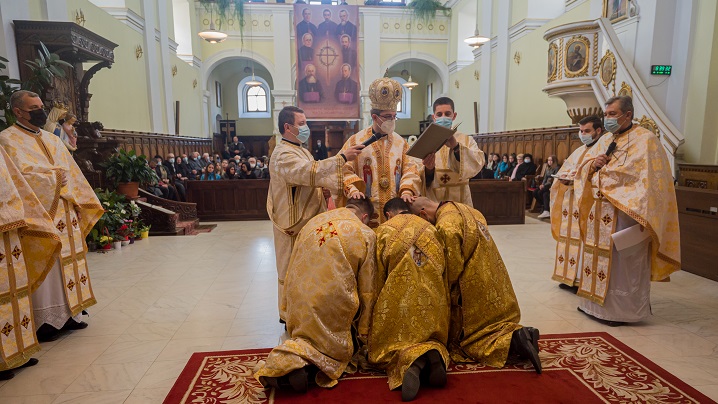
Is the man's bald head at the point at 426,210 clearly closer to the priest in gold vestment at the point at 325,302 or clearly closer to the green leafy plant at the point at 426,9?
the priest in gold vestment at the point at 325,302

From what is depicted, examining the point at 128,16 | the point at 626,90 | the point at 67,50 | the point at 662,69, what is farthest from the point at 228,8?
the point at 662,69

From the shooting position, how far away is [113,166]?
25.5 feet

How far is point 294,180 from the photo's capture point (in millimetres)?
3439

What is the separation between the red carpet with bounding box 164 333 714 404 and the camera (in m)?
2.65

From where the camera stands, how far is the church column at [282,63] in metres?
18.7

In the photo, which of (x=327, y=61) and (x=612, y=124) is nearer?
(x=612, y=124)

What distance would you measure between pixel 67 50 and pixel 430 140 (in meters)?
6.27

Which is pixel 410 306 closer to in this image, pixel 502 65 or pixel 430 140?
pixel 430 140

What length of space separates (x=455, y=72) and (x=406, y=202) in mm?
17571

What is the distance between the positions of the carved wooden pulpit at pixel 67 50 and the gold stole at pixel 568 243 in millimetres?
6649

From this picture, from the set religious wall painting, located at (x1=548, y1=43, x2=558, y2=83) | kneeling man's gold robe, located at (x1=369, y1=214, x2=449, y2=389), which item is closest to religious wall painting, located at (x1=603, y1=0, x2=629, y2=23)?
religious wall painting, located at (x1=548, y1=43, x2=558, y2=83)

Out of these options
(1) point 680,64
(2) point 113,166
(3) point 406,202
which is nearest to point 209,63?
(2) point 113,166

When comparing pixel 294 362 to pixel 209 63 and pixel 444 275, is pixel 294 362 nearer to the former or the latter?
pixel 444 275

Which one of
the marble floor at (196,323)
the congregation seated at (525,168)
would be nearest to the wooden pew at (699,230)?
the marble floor at (196,323)
